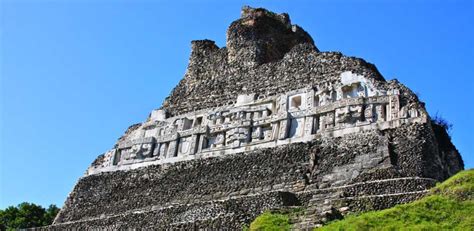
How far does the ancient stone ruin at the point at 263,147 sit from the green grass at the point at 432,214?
0.74 meters

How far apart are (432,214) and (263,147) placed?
7.74 meters

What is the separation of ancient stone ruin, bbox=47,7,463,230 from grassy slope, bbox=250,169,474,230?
0.75 meters

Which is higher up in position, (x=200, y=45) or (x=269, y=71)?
(x=200, y=45)

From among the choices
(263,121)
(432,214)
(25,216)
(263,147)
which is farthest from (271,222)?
(25,216)

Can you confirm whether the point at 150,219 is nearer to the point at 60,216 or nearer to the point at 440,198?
the point at 60,216

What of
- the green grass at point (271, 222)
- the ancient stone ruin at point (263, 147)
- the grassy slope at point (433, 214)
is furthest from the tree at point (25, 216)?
the grassy slope at point (433, 214)

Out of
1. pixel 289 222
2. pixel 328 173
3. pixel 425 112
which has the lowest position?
pixel 289 222

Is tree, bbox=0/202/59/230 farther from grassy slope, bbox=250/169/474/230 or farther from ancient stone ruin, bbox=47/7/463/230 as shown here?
grassy slope, bbox=250/169/474/230

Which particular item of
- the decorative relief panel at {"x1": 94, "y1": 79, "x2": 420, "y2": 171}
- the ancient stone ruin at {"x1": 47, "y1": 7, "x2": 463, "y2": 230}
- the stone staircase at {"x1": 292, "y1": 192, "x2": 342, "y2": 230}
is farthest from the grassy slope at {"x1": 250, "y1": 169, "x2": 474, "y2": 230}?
the decorative relief panel at {"x1": 94, "y1": 79, "x2": 420, "y2": 171}

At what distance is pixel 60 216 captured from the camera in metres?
21.4

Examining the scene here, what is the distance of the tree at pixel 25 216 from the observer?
30.1 metres

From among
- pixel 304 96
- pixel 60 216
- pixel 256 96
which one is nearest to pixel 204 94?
pixel 256 96

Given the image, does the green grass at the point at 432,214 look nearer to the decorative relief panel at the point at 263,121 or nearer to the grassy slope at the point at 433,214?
the grassy slope at the point at 433,214

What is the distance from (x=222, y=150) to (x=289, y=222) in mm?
6467
